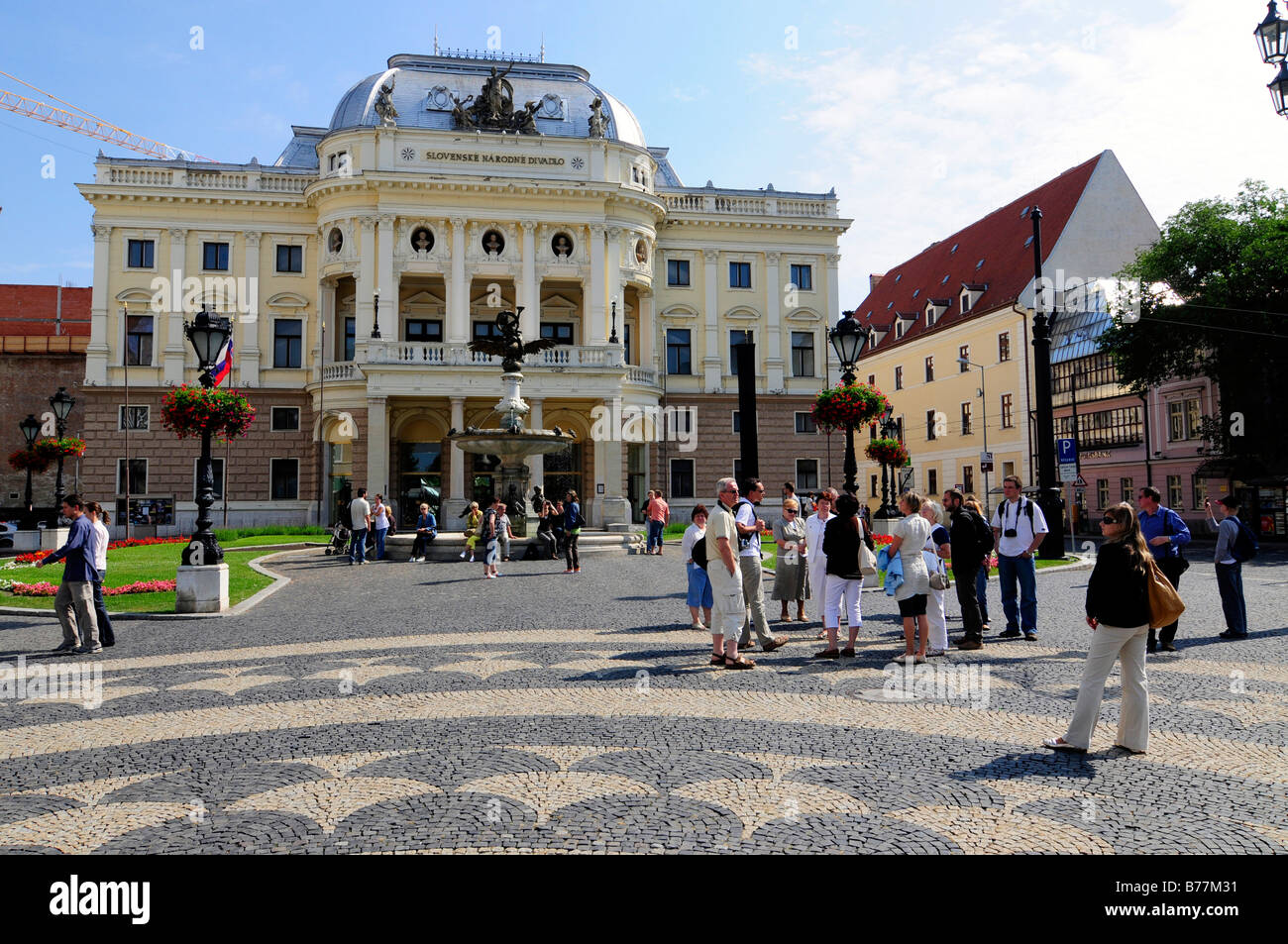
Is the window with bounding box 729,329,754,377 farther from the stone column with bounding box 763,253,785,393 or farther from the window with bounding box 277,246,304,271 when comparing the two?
the window with bounding box 277,246,304,271

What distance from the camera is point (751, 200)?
1852 inches

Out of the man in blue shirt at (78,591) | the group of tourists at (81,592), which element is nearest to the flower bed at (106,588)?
the group of tourists at (81,592)

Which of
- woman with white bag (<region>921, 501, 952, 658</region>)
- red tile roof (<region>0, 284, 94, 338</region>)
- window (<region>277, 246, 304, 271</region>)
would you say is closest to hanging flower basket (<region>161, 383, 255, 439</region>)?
woman with white bag (<region>921, 501, 952, 658</region>)

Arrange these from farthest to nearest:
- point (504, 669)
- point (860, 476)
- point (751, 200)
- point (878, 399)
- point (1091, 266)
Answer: point (860, 476)
point (1091, 266)
point (751, 200)
point (878, 399)
point (504, 669)

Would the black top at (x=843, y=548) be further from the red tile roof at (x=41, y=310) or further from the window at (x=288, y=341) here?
the red tile roof at (x=41, y=310)

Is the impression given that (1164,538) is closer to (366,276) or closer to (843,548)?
(843,548)

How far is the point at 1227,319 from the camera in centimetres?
3459

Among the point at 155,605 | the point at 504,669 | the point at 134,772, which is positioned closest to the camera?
the point at 134,772

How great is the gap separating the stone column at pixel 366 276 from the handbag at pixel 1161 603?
3800 centimetres

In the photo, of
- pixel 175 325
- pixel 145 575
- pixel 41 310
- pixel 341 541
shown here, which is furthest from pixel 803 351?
pixel 41 310

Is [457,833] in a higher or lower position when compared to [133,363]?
lower

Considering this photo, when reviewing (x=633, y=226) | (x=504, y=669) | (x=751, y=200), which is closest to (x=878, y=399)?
(x=504, y=669)

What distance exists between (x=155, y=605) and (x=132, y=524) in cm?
3031

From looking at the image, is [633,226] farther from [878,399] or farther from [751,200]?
[878,399]
